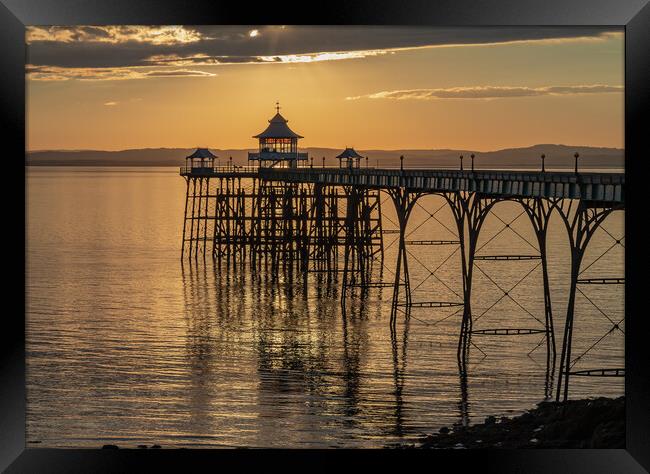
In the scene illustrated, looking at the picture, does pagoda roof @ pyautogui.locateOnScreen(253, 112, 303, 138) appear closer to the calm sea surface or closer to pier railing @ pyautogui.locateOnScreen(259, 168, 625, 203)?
the calm sea surface

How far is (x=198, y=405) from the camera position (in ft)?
109

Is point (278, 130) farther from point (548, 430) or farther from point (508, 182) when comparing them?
point (548, 430)

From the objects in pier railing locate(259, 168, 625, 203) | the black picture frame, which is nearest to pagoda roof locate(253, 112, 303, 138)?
pier railing locate(259, 168, 625, 203)

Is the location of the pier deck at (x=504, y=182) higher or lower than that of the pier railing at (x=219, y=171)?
lower

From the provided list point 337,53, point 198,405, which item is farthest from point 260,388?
point 337,53

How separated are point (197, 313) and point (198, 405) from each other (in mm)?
21429

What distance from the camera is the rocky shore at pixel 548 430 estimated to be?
27.6 meters

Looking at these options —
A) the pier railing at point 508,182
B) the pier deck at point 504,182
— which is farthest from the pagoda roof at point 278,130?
the pier railing at point 508,182

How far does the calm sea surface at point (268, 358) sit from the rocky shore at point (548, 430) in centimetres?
114

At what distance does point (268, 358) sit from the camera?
41281 millimetres

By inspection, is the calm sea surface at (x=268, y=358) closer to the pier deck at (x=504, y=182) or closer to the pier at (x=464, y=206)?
the pier at (x=464, y=206)

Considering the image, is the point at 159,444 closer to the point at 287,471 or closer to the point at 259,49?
the point at 287,471
